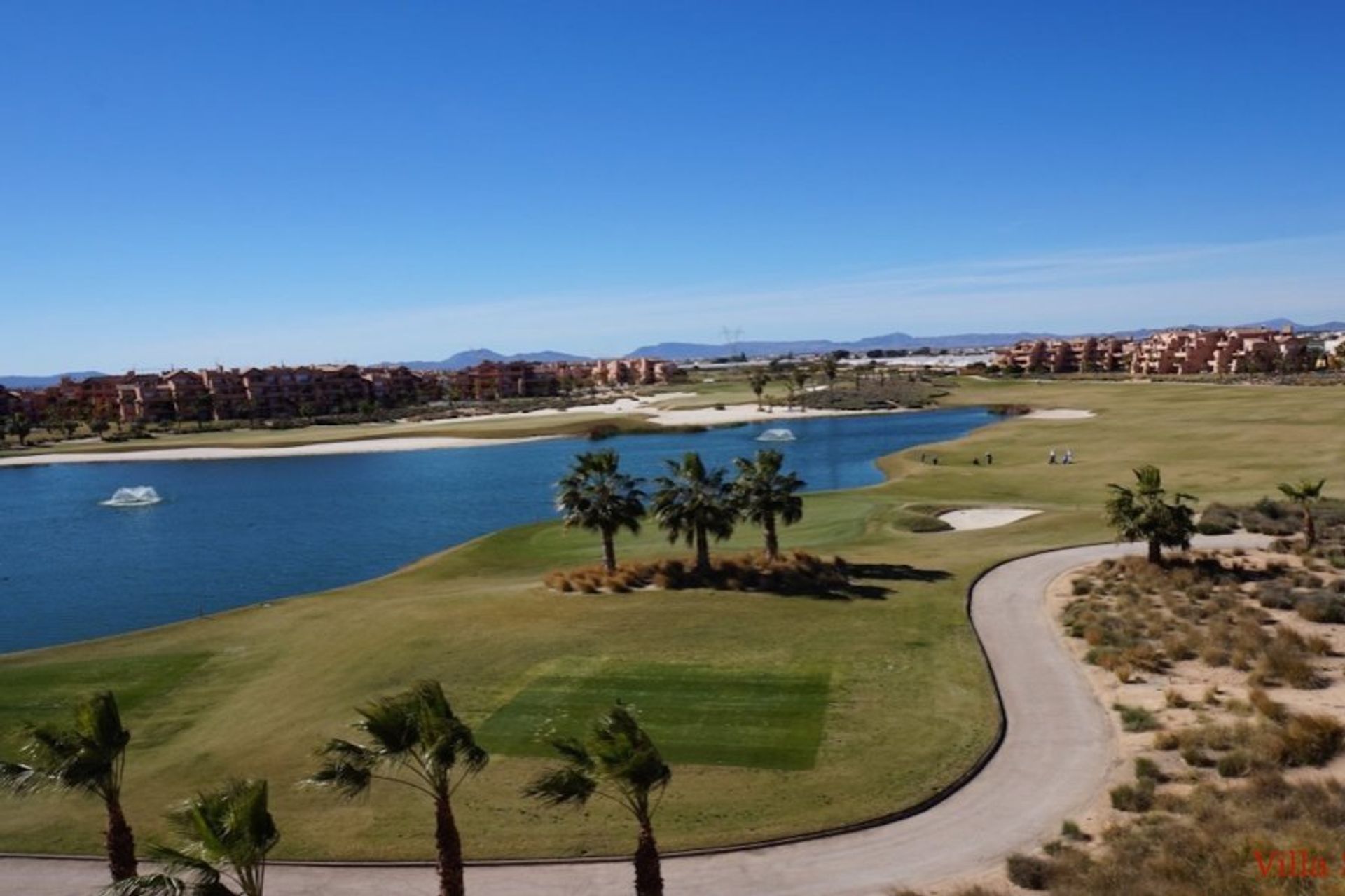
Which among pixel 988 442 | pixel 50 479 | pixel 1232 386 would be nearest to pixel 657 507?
pixel 988 442

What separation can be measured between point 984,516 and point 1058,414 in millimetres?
76251

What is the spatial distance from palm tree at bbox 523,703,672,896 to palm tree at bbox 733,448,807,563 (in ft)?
83.9

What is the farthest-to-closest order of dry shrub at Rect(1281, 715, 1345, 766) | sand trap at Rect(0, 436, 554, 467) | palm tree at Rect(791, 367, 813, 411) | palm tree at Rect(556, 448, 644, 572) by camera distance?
palm tree at Rect(791, 367, 813, 411)
sand trap at Rect(0, 436, 554, 467)
palm tree at Rect(556, 448, 644, 572)
dry shrub at Rect(1281, 715, 1345, 766)

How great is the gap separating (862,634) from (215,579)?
4027cm

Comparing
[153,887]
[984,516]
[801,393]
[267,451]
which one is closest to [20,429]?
[267,451]

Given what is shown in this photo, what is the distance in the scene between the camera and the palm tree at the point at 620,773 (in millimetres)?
13633

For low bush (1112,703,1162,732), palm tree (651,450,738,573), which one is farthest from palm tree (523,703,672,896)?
palm tree (651,450,738,573)

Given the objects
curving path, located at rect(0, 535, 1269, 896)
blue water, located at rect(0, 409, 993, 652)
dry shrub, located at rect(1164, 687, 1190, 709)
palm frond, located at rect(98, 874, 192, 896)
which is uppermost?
palm frond, located at rect(98, 874, 192, 896)

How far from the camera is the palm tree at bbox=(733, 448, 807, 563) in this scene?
40.4 m

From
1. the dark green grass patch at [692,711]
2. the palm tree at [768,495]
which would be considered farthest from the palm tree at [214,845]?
the palm tree at [768,495]

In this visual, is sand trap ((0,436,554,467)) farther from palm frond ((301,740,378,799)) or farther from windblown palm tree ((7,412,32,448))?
palm frond ((301,740,378,799))

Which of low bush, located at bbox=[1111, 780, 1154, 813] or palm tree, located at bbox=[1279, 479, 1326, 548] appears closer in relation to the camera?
low bush, located at bbox=[1111, 780, 1154, 813]

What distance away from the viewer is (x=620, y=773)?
13531 mm

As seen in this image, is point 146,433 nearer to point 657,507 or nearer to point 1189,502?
point 657,507
